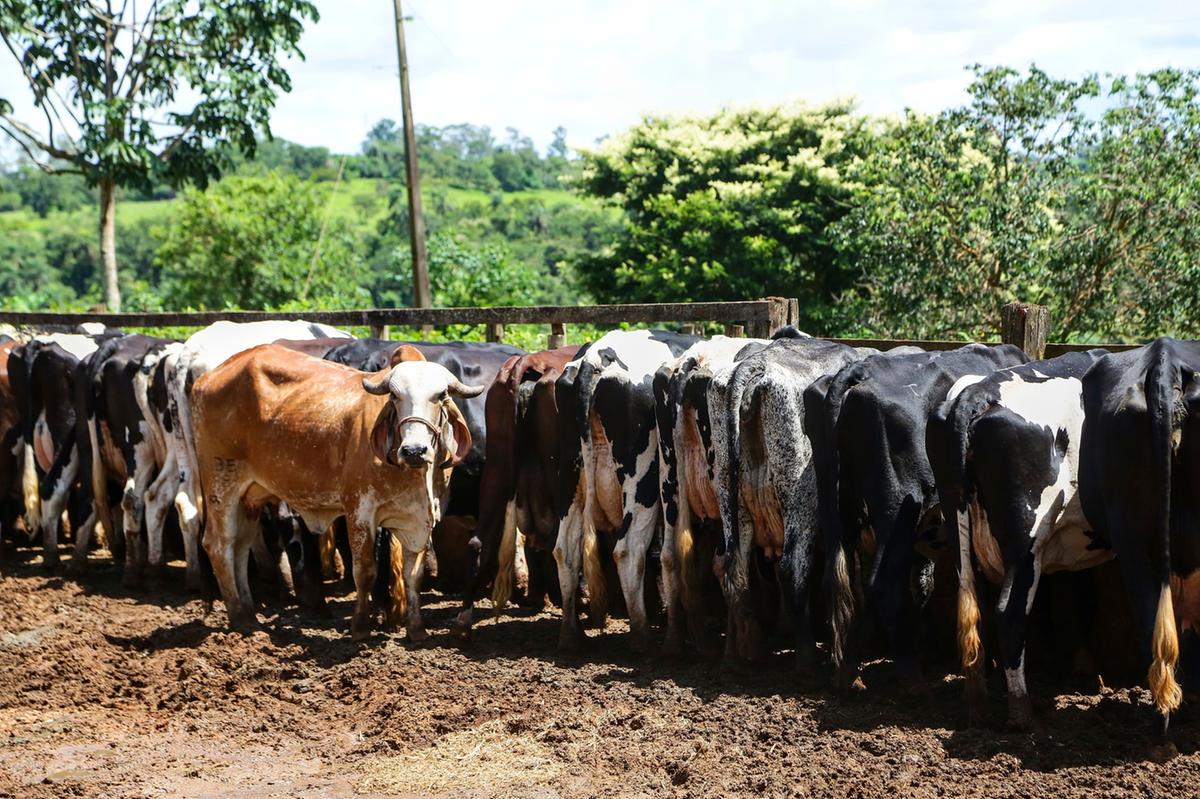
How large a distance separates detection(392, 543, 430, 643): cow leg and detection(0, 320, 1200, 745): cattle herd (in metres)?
0.02

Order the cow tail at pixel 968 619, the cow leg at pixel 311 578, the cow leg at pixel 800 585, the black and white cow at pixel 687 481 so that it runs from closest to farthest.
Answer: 1. the cow tail at pixel 968 619
2. the cow leg at pixel 800 585
3. the black and white cow at pixel 687 481
4. the cow leg at pixel 311 578

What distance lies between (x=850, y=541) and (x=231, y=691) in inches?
148

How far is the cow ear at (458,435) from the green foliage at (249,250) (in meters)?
32.4

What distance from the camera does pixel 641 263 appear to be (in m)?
27.5

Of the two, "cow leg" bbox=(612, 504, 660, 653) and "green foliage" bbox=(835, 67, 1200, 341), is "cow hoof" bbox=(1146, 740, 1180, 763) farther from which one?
"green foliage" bbox=(835, 67, 1200, 341)

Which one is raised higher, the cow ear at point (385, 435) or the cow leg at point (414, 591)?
the cow ear at point (385, 435)

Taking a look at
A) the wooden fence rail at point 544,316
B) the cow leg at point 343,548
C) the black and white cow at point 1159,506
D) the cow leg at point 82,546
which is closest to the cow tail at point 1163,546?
the black and white cow at point 1159,506

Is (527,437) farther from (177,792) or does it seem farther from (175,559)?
(175,559)

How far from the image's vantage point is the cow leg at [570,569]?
316 inches

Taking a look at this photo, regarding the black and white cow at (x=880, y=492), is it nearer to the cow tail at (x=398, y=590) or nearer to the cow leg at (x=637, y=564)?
the cow leg at (x=637, y=564)

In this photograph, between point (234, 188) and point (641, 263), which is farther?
point (234, 188)

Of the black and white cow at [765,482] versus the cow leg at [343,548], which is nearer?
the black and white cow at [765,482]

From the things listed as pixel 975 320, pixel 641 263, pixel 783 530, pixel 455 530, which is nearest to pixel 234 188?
pixel 641 263

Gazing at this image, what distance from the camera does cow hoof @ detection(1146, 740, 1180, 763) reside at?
5.44 m
